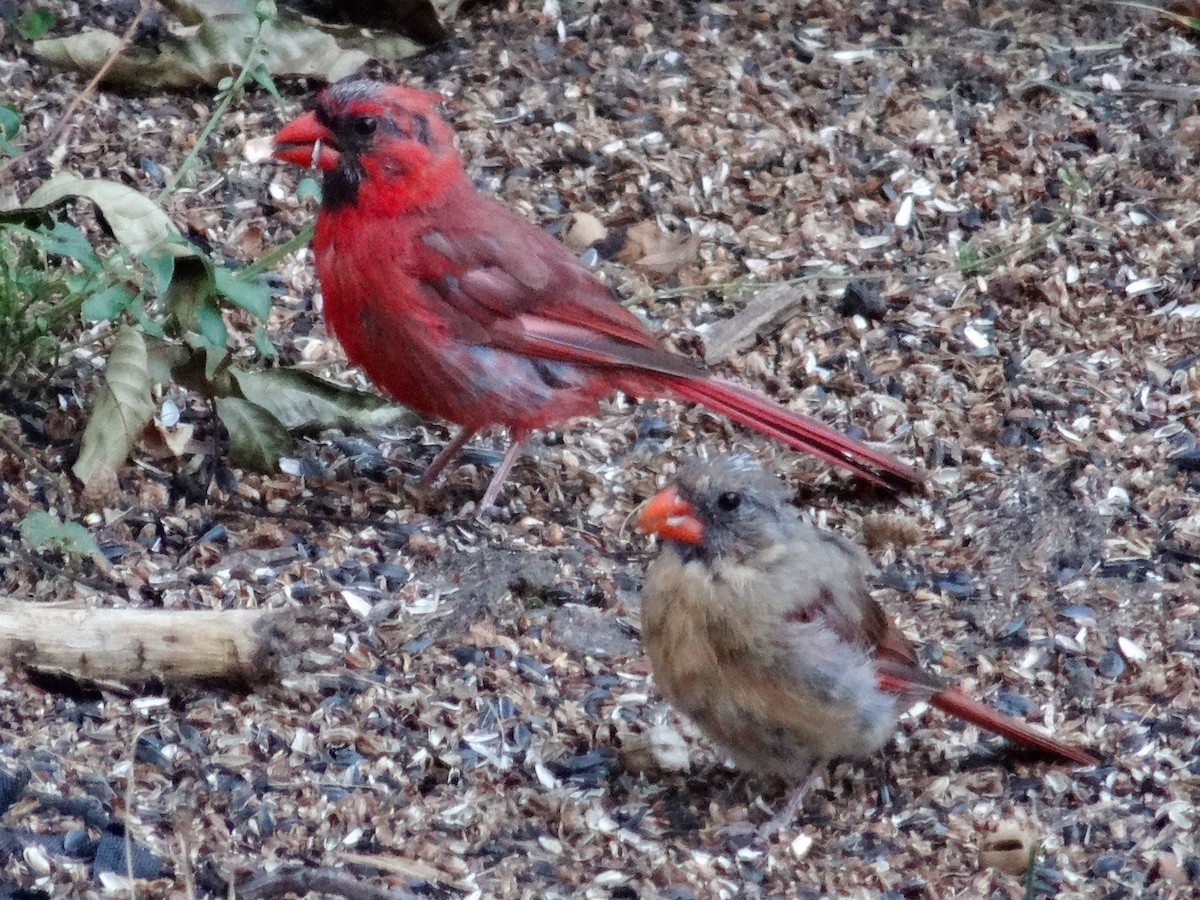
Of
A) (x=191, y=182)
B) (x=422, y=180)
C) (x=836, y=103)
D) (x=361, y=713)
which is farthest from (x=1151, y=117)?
(x=361, y=713)

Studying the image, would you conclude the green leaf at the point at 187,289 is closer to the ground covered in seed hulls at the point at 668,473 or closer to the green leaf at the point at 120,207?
the green leaf at the point at 120,207

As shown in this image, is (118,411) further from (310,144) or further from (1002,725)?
(1002,725)

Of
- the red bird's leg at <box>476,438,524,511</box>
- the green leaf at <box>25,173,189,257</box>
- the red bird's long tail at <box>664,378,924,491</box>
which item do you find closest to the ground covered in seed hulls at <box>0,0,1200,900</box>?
the red bird's leg at <box>476,438,524,511</box>

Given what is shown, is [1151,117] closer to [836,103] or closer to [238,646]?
[836,103]

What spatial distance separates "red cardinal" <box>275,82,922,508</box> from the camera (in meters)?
4.18

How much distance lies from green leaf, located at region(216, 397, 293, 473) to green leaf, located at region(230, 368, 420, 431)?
32 mm

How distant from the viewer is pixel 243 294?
3781 millimetres

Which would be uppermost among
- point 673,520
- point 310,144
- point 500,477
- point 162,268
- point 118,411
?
point 310,144

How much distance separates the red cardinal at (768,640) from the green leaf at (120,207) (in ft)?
4.53

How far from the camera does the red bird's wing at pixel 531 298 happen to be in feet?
13.8

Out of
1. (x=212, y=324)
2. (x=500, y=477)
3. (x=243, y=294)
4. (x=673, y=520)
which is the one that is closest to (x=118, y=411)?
(x=212, y=324)

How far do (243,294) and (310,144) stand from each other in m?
0.58

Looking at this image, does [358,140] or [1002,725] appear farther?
[358,140]

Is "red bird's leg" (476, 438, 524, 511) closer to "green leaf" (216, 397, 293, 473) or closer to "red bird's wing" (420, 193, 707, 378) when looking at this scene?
"red bird's wing" (420, 193, 707, 378)
